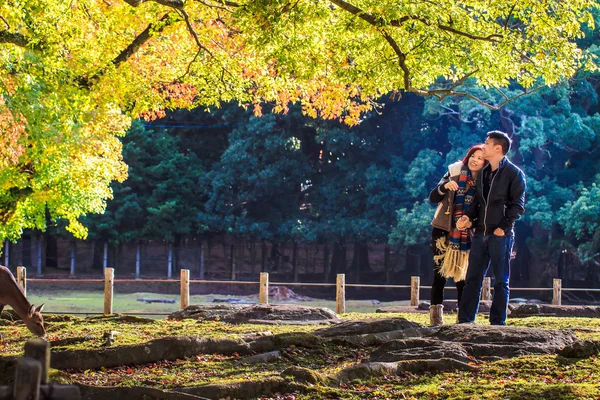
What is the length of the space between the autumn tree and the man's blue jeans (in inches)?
116

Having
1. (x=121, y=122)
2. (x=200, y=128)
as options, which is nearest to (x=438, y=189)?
(x=121, y=122)

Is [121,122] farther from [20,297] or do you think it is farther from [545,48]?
[545,48]

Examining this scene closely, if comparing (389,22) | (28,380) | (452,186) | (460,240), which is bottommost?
(28,380)

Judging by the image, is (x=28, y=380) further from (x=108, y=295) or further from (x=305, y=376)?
(x=108, y=295)

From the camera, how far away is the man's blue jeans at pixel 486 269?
9266 millimetres

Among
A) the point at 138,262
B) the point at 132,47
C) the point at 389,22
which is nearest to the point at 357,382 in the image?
the point at 389,22

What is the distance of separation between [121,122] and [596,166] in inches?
865

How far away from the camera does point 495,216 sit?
9.30 metres

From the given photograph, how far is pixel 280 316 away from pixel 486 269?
16.1 feet

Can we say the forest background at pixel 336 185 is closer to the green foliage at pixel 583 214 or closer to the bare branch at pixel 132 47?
the green foliage at pixel 583 214

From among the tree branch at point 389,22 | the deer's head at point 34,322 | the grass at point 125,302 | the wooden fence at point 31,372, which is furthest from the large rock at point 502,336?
the grass at point 125,302

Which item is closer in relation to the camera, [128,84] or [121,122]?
[128,84]

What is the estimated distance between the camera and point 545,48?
1150 centimetres

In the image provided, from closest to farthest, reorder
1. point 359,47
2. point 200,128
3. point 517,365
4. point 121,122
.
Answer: point 517,365 < point 359,47 < point 121,122 < point 200,128
